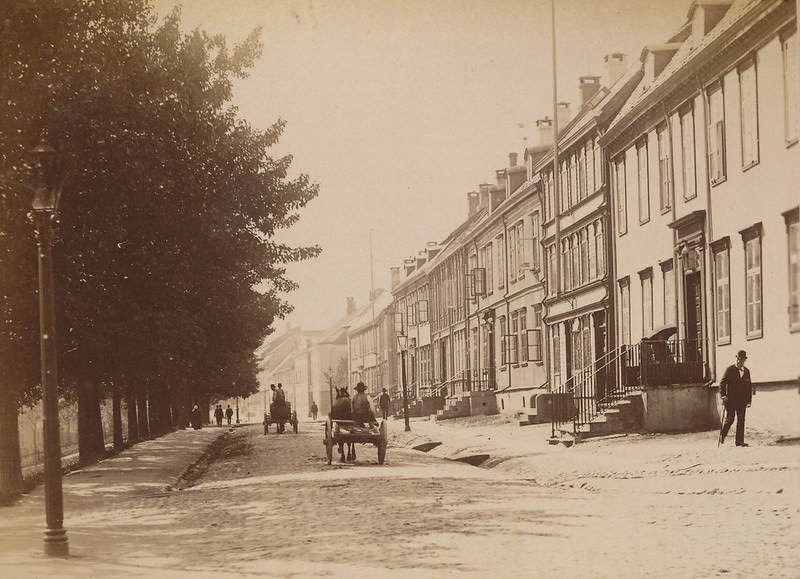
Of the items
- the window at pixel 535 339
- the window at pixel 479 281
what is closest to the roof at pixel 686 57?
the window at pixel 535 339

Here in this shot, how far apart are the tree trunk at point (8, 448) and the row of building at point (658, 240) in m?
13.3

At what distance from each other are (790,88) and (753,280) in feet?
14.4

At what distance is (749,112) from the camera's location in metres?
23.9

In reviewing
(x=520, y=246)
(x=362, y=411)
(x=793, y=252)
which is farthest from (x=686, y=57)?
(x=520, y=246)

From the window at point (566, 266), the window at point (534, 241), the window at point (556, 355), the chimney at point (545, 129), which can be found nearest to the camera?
the window at point (566, 266)

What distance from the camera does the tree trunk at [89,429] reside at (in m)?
30.3

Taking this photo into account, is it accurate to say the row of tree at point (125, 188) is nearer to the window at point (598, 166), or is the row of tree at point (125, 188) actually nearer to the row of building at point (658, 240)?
the row of building at point (658, 240)

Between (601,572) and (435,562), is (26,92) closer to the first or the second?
(435,562)

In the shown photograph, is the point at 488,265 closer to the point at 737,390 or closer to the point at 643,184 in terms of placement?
the point at 643,184

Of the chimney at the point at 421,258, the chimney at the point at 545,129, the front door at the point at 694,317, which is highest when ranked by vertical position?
the chimney at the point at 545,129

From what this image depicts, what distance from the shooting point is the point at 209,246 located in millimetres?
22797

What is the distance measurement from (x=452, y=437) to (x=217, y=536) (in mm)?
23352

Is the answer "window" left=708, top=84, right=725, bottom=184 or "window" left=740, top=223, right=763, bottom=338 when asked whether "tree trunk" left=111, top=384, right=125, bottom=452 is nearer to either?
"window" left=708, top=84, right=725, bottom=184

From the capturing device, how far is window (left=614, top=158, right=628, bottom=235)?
3372 cm
